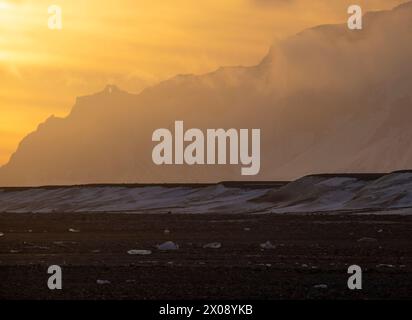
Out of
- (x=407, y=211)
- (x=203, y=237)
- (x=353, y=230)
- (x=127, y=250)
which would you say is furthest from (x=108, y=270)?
(x=407, y=211)

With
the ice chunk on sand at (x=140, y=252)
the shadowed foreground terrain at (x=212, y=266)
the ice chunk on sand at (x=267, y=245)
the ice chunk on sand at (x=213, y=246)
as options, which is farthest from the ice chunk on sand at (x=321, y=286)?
the ice chunk on sand at (x=213, y=246)

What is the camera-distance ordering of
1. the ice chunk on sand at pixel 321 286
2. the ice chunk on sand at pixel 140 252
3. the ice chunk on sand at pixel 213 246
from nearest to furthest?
the ice chunk on sand at pixel 321 286, the ice chunk on sand at pixel 140 252, the ice chunk on sand at pixel 213 246

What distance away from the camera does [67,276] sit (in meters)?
48.8

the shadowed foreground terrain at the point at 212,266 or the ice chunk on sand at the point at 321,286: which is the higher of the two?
the shadowed foreground terrain at the point at 212,266

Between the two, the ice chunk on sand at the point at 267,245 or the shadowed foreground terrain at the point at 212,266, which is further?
the ice chunk on sand at the point at 267,245

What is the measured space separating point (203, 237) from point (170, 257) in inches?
868

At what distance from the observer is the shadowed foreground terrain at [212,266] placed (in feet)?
141

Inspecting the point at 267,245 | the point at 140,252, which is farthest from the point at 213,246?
the point at 140,252

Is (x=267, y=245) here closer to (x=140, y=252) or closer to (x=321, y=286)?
(x=140, y=252)

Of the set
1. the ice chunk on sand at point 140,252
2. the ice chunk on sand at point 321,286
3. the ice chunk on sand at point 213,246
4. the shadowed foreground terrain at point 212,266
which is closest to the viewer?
the shadowed foreground terrain at point 212,266

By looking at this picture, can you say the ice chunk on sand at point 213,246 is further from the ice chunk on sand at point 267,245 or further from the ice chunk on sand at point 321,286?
the ice chunk on sand at point 321,286

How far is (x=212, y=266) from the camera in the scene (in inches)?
2111

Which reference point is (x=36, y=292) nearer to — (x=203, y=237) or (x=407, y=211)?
(x=203, y=237)
